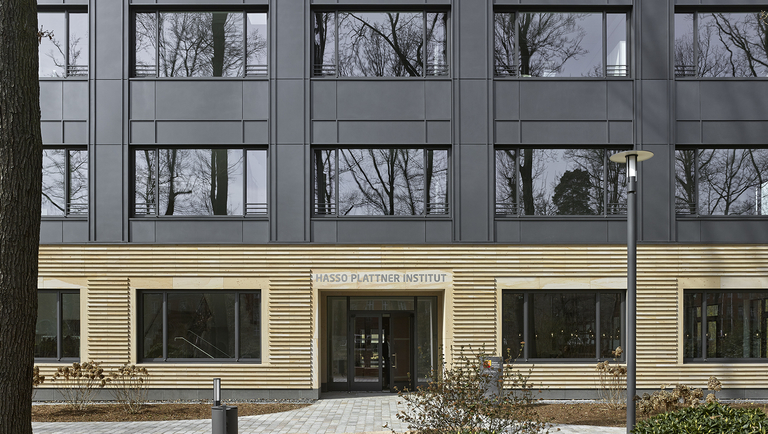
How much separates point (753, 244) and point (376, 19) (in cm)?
1122

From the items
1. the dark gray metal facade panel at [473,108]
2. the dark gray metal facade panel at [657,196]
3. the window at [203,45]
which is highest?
the window at [203,45]

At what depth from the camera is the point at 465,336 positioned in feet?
48.4

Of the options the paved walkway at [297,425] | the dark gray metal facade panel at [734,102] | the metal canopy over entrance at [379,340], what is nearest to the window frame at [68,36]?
the paved walkway at [297,425]

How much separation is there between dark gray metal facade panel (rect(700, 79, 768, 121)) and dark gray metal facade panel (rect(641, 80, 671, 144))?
997 millimetres

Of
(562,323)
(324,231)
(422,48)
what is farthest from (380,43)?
(562,323)

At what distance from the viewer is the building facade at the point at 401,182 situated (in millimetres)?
14758

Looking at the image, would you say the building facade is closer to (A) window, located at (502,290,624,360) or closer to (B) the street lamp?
(A) window, located at (502,290,624,360)

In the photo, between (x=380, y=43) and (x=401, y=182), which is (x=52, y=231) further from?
(x=380, y=43)

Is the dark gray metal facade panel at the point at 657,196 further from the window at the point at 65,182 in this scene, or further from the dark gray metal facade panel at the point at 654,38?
the window at the point at 65,182

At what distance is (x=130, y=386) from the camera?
1380 cm

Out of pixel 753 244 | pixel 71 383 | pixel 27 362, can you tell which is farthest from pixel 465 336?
pixel 27 362

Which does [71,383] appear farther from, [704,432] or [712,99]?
[712,99]

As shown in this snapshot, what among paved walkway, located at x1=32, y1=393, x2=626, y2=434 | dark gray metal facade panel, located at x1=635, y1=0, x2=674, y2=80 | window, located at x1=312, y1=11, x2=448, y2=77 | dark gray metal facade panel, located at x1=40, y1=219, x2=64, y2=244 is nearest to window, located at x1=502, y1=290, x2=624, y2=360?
paved walkway, located at x1=32, y1=393, x2=626, y2=434

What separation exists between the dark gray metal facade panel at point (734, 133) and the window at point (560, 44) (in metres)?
2.52
